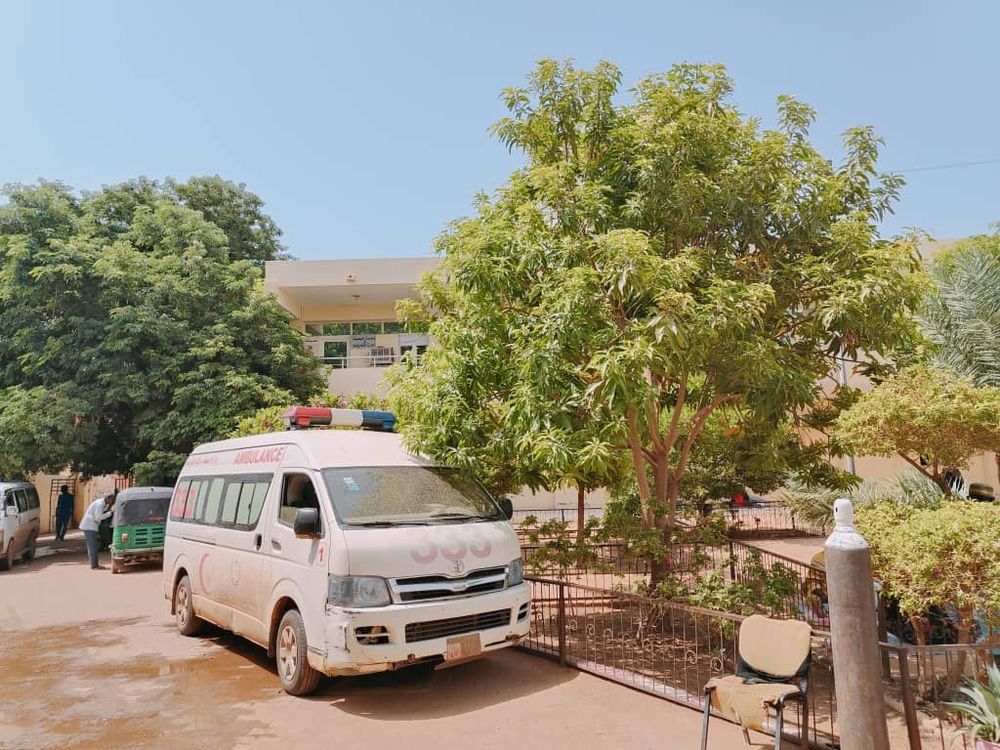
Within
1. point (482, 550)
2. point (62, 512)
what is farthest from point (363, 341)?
point (482, 550)

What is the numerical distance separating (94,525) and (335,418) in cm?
1118

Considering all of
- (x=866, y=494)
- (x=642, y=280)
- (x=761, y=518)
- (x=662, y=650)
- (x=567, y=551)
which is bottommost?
(x=761, y=518)

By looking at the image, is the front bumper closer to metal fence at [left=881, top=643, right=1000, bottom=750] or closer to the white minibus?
metal fence at [left=881, top=643, right=1000, bottom=750]

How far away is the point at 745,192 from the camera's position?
728 cm

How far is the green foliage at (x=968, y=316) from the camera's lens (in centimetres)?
827

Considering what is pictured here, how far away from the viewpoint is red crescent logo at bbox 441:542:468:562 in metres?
6.06

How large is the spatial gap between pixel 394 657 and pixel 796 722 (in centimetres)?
Answer: 335

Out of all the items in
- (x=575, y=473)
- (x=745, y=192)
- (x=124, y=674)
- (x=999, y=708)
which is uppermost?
(x=745, y=192)

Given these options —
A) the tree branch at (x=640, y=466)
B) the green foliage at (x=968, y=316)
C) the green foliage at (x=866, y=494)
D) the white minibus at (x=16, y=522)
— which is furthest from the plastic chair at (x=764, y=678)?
the white minibus at (x=16, y=522)

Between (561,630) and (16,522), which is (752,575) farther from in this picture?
(16,522)

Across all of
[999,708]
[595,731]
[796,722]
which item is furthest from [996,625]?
[595,731]

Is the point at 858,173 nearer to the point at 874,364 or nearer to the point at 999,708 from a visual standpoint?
the point at 874,364

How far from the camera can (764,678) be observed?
190 inches

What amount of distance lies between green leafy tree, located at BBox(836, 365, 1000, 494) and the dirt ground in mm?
2691
